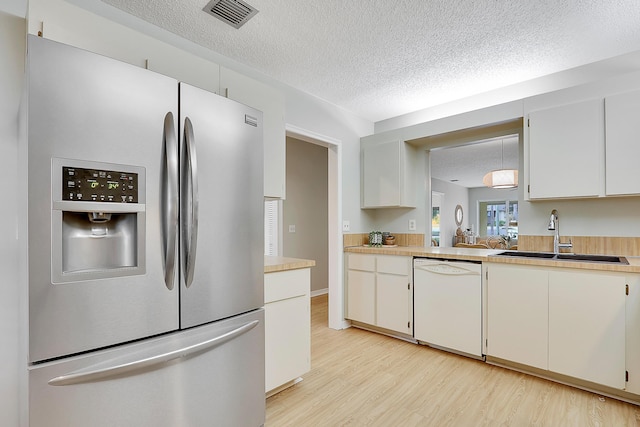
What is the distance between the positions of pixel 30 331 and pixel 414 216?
337cm

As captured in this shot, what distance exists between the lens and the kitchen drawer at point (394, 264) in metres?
3.04

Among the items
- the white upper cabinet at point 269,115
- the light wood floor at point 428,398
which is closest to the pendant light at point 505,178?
the light wood floor at point 428,398

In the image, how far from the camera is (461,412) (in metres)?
1.95

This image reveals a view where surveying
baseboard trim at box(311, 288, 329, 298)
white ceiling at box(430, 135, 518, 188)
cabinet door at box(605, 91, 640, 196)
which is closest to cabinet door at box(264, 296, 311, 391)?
cabinet door at box(605, 91, 640, 196)

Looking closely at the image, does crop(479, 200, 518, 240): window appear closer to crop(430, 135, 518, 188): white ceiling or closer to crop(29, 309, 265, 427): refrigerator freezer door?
crop(430, 135, 518, 188): white ceiling

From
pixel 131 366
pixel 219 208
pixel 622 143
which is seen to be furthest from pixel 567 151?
pixel 131 366

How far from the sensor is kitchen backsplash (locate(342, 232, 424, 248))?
361 cm

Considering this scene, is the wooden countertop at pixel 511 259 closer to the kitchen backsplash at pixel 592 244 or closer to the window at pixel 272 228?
the kitchen backsplash at pixel 592 244

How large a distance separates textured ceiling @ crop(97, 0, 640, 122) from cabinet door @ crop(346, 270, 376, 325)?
1941 mm

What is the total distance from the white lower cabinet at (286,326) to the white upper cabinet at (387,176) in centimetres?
170

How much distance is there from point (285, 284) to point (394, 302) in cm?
149

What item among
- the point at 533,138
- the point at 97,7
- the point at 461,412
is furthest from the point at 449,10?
the point at 461,412

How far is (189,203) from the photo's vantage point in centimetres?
128

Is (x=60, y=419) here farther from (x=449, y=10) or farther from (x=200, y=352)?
(x=449, y=10)
